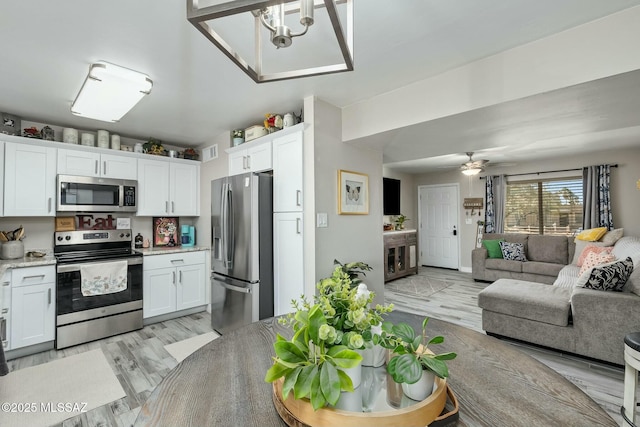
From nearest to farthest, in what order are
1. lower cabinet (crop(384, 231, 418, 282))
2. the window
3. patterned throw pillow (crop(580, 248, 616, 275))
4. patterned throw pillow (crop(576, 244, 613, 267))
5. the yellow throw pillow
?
patterned throw pillow (crop(580, 248, 616, 275)), patterned throw pillow (crop(576, 244, 613, 267)), the yellow throw pillow, the window, lower cabinet (crop(384, 231, 418, 282))

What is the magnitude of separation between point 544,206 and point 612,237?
133cm

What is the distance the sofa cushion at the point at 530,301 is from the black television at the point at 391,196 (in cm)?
313

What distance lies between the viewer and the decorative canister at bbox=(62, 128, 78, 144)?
3188 millimetres

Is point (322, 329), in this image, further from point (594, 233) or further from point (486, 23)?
point (594, 233)

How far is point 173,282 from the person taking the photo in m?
3.61

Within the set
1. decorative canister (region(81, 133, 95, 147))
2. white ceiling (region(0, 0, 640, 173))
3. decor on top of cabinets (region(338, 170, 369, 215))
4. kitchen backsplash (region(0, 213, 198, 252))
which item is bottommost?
kitchen backsplash (region(0, 213, 198, 252))

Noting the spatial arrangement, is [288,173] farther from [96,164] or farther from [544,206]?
[544,206]

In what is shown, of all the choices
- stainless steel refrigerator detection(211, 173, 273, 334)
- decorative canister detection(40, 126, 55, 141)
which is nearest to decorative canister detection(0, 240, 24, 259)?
decorative canister detection(40, 126, 55, 141)

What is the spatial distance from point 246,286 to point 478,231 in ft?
18.1

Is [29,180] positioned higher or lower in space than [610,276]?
higher

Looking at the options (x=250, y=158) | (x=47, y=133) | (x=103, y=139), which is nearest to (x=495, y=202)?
(x=250, y=158)

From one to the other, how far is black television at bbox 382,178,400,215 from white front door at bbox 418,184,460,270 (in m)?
1.24

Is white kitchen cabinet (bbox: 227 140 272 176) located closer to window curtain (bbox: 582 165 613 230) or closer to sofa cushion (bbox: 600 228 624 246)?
sofa cushion (bbox: 600 228 624 246)

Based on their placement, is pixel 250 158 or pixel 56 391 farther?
pixel 250 158
